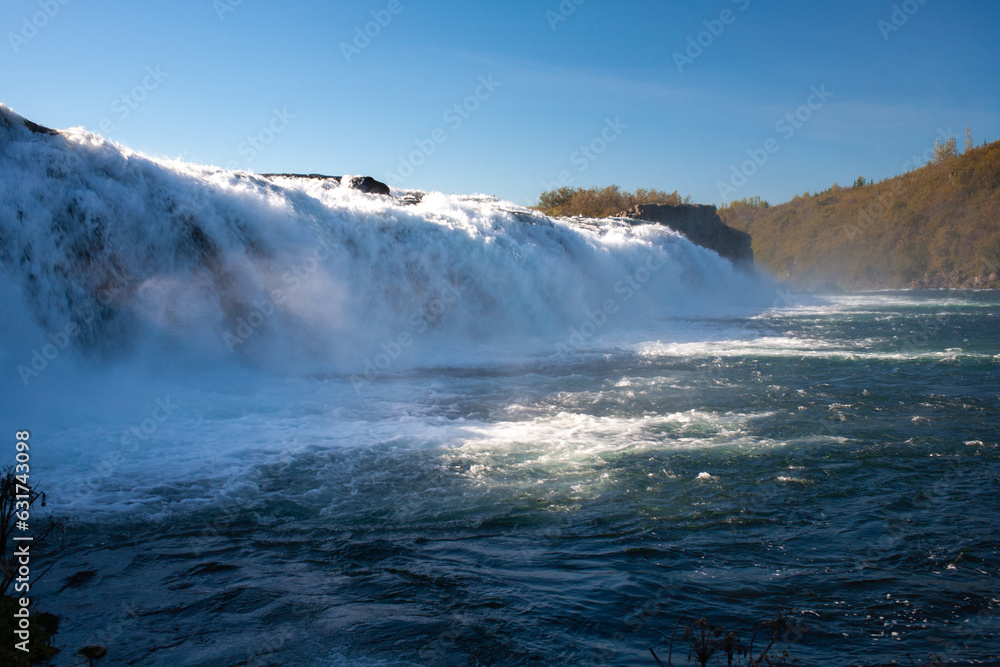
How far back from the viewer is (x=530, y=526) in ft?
15.7

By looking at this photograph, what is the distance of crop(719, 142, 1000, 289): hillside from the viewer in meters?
60.7

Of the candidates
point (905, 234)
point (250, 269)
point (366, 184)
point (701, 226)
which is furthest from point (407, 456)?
point (905, 234)

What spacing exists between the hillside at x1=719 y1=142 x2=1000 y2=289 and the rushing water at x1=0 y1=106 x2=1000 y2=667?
56.2 m

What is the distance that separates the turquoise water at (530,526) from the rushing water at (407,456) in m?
0.03

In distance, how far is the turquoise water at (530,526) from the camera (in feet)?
10.9

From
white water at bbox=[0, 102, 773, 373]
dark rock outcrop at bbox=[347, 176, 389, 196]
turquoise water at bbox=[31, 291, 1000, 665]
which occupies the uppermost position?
dark rock outcrop at bbox=[347, 176, 389, 196]

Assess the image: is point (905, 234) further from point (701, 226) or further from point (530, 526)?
point (530, 526)

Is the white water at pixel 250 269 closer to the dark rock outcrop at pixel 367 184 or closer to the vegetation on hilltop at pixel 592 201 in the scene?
the dark rock outcrop at pixel 367 184

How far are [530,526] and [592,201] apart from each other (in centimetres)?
4617

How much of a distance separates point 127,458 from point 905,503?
730 cm

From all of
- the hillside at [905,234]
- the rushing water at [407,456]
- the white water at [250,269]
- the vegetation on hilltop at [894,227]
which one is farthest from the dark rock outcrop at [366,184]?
the hillside at [905,234]

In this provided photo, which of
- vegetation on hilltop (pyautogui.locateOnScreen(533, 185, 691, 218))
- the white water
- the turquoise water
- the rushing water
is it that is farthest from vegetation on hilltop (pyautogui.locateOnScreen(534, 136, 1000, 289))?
the turquoise water

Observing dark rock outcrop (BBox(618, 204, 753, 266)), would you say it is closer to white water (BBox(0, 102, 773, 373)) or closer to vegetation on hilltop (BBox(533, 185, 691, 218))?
vegetation on hilltop (BBox(533, 185, 691, 218))

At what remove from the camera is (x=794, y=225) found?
91.5 m
